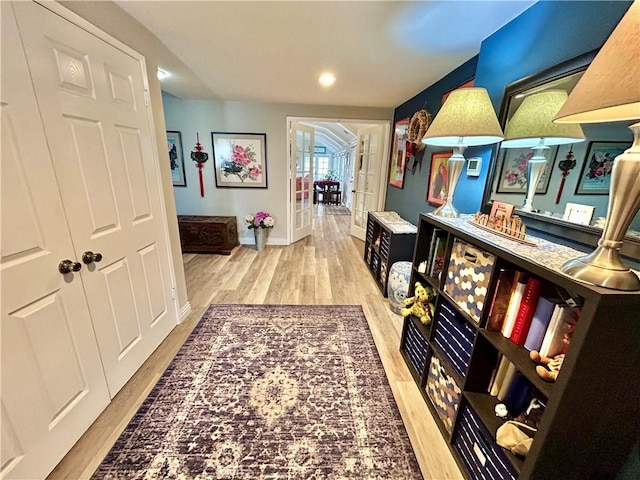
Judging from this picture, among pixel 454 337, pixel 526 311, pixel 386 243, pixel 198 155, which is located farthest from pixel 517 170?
pixel 198 155

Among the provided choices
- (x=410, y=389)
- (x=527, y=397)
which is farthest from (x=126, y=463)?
(x=527, y=397)

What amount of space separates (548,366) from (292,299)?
6.80 ft

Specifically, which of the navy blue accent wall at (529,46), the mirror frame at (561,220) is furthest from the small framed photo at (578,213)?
the navy blue accent wall at (529,46)

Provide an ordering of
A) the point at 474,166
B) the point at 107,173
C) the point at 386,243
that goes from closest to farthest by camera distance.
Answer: the point at 107,173
the point at 474,166
the point at 386,243

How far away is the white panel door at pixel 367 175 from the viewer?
407cm

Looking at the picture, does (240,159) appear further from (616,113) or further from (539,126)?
(616,113)

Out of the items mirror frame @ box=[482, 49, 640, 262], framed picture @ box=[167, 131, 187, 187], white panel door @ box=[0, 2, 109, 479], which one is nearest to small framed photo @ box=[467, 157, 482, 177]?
mirror frame @ box=[482, 49, 640, 262]

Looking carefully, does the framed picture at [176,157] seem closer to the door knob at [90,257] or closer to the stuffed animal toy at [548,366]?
the door knob at [90,257]

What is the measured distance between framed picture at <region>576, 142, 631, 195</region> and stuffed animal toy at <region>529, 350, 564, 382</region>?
67 centimetres

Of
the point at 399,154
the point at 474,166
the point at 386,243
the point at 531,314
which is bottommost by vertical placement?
the point at 386,243

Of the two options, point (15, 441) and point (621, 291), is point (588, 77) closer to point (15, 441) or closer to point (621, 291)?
point (621, 291)

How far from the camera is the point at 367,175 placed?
437 centimetres

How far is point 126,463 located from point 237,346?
2.69 ft

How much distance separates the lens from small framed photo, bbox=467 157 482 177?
181 centimetres
